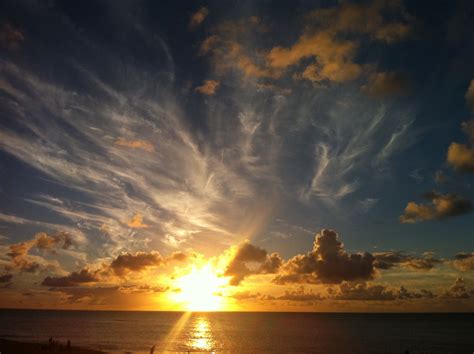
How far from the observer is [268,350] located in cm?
9956

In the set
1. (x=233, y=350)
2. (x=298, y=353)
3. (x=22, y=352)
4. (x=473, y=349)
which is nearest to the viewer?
(x=22, y=352)

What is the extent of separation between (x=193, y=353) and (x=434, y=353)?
68.1m

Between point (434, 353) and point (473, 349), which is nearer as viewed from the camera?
point (434, 353)

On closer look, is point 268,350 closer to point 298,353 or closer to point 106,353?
point 298,353

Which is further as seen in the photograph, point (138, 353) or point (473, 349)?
point (473, 349)

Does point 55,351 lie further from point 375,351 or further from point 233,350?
point 375,351

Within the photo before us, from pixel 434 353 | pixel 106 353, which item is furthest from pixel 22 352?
pixel 434 353

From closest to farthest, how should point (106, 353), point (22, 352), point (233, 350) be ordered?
point (22, 352)
point (106, 353)
point (233, 350)

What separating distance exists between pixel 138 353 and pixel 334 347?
60.0 metres

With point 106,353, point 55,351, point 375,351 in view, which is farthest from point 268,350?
point 55,351

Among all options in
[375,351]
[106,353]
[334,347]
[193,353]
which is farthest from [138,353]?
[375,351]

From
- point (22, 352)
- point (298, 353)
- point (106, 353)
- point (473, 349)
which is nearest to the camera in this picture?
Result: point (22, 352)

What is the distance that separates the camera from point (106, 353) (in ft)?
274

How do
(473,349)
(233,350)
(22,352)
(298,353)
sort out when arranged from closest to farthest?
(22,352)
(298,353)
(233,350)
(473,349)
